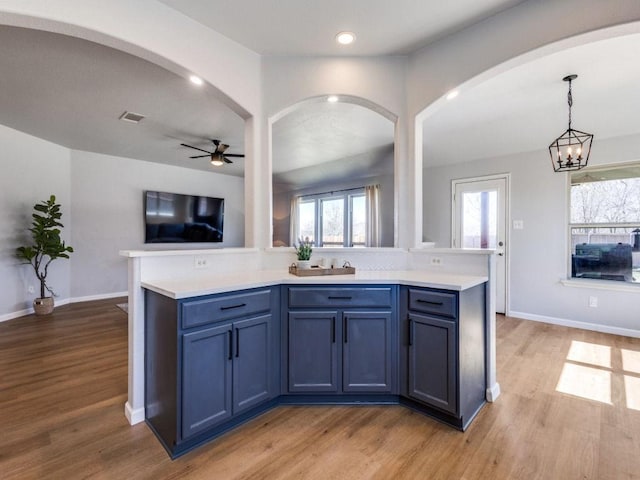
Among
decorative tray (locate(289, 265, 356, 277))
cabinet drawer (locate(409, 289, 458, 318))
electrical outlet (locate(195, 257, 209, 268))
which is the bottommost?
cabinet drawer (locate(409, 289, 458, 318))

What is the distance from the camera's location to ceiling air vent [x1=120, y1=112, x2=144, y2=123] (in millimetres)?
3685

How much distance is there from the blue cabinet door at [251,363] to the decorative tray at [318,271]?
41 cm

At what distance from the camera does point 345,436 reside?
1.82 metres

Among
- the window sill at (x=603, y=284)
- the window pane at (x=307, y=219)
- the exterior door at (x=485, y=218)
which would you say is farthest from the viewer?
the window pane at (x=307, y=219)

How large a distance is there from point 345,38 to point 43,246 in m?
4.80

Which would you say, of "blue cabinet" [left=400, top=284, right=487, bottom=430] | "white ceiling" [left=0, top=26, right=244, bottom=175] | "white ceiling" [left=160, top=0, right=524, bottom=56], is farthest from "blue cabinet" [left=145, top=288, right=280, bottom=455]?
"white ceiling" [left=160, top=0, right=524, bottom=56]

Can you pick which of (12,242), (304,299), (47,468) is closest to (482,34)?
(304,299)

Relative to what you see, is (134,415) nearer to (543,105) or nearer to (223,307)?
(223,307)

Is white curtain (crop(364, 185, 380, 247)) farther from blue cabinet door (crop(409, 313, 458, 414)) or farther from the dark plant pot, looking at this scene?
the dark plant pot

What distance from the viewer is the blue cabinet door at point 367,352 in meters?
2.11

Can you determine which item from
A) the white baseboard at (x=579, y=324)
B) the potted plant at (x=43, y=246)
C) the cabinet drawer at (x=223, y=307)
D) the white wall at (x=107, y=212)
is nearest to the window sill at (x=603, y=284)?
the white baseboard at (x=579, y=324)

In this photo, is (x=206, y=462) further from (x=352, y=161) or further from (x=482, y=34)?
(x=352, y=161)

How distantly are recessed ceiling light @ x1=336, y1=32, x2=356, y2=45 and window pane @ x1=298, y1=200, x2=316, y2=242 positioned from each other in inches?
200

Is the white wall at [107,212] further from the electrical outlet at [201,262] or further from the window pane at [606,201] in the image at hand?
the window pane at [606,201]
